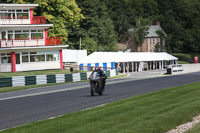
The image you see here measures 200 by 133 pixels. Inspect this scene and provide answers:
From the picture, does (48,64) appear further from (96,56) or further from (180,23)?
Answer: (180,23)

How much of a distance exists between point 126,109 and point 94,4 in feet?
230

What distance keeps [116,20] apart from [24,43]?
6516 cm

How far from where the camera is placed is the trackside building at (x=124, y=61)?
6575 centimetres

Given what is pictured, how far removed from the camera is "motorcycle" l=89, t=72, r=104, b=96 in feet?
76.4

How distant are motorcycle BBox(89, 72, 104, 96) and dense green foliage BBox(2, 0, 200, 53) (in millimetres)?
38221

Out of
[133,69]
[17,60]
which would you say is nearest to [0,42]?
[17,60]

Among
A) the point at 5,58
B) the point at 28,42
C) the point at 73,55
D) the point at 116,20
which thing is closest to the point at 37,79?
the point at 5,58

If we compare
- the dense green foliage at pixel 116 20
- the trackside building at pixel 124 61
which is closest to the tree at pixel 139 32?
the dense green foliage at pixel 116 20

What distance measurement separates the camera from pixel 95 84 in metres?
23.8

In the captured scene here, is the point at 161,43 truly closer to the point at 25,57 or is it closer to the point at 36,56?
the point at 36,56

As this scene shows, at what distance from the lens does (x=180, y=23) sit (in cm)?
12344

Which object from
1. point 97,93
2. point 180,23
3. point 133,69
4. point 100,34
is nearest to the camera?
point 97,93

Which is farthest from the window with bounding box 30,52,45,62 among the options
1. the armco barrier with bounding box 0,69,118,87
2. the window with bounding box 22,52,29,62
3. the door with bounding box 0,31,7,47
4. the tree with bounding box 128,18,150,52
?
the tree with bounding box 128,18,150,52

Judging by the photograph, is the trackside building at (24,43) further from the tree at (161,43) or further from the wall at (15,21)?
the tree at (161,43)
